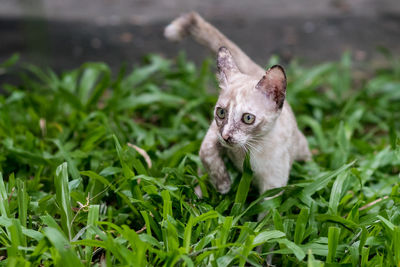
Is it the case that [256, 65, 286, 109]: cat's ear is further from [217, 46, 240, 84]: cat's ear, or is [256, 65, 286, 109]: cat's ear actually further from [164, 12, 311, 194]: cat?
[217, 46, 240, 84]: cat's ear

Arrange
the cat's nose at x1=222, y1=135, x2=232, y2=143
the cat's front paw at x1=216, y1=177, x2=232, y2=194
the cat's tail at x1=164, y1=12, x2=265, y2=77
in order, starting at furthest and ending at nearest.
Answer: the cat's tail at x1=164, y1=12, x2=265, y2=77, the cat's front paw at x1=216, y1=177, x2=232, y2=194, the cat's nose at x1=222, y1=135, x2=232, y2=143

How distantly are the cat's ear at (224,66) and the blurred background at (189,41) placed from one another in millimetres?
3332

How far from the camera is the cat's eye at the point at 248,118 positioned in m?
3.18

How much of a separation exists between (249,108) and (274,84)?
218mm

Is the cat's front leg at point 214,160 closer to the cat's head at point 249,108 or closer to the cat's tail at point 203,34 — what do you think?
the cat's head at point 249,108

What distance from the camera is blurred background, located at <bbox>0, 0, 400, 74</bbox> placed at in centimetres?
688

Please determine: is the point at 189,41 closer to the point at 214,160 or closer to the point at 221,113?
the point at 214,160

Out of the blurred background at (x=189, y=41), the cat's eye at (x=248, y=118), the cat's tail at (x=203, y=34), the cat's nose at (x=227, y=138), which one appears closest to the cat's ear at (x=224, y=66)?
the cat's eye at (x=248, y=118)

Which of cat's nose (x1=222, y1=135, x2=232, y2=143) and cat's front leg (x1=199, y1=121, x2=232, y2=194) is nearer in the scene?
cat's nose (x1=222, y1=135, x2=232, y2=143)

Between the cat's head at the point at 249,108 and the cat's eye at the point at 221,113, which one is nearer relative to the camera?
the cat's head at the point at 249,108

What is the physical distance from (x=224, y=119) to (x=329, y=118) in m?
2.67

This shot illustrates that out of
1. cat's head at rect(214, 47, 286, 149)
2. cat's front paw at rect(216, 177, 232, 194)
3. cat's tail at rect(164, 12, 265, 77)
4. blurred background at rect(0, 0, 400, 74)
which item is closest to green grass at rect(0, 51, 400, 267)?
cat's front paw at rect(216, 177, 232, 194)

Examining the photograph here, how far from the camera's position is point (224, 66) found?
3523 millimetres

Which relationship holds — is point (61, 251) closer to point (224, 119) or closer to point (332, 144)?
point (224, 119)
